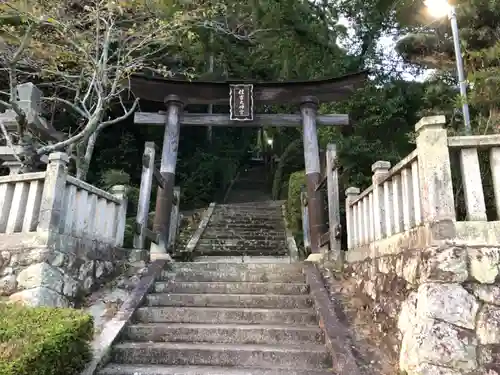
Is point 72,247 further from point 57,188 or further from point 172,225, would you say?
point 172,225

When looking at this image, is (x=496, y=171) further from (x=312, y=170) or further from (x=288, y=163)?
(x=288, y=163)

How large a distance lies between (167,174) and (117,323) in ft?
12.4

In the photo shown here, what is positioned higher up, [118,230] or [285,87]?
[285,87]

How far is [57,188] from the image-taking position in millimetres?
4840

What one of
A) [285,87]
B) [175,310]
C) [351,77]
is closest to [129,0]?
[285,87]

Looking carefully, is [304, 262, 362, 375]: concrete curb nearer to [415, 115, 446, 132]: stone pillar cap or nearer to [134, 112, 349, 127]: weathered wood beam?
[415, 115, 446, 132]: stone pillar cap

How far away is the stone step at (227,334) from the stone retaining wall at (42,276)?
96 cm

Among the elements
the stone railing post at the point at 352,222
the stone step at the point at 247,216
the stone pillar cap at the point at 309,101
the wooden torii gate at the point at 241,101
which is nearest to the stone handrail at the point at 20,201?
the wooden torii gate at the point at 241,101

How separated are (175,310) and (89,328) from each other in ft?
4.06

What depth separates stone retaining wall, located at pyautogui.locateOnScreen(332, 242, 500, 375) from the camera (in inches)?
124

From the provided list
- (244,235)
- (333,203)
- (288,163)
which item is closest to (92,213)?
(333,203)

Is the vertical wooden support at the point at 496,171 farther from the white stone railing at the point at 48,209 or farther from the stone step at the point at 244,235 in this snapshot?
the stone step at the point at 244,235

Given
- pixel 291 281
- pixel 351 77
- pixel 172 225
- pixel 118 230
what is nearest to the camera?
pixel 291 281

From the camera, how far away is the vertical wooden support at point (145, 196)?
6.73 m
